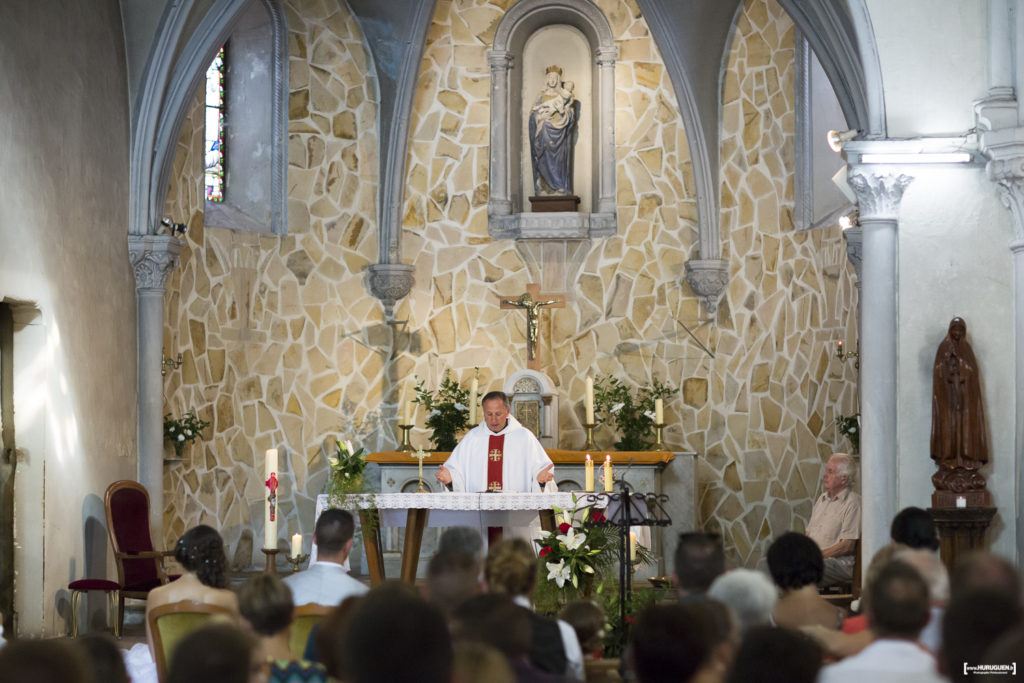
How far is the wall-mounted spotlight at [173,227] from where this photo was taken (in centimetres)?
1123

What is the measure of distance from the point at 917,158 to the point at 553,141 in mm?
5718

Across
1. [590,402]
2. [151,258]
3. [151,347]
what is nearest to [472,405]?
[590,402]

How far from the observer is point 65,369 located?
32.4 ft

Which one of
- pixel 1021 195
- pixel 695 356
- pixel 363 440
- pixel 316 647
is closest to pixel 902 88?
pixel 1021 195

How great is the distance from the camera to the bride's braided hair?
491cm

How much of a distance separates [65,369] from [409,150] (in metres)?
5.03

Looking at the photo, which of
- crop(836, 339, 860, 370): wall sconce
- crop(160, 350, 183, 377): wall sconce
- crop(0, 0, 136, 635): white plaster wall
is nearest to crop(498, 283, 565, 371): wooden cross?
crop(836, 339, 860, 370): wall sconce

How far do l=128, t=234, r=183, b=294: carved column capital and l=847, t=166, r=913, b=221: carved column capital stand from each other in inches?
230

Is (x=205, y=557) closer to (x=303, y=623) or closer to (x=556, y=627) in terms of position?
(x=303, y=623)

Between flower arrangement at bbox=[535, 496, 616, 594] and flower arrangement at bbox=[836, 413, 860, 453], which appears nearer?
flower arrangement at bbox=[535, 496, 616, 594]

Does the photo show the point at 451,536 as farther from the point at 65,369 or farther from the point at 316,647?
the point at 65,369

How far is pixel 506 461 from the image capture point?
10.0 metres

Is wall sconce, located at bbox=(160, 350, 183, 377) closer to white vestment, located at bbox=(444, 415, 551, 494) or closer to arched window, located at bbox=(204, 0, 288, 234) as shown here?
arched window, located at bbox=(204, 0, 288, 234)

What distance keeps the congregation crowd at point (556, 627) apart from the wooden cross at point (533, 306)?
819 cm
